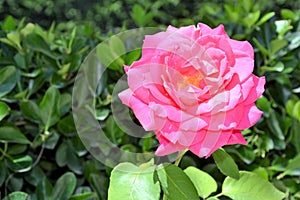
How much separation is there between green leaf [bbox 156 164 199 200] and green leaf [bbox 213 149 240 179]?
69 mm

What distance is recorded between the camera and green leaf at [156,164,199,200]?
837 mm

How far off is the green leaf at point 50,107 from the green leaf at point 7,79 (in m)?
0.08

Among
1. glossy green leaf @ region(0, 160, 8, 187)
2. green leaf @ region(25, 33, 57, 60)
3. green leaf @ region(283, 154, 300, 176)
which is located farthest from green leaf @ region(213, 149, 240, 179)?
green leaf @ region(25, 33, 57, 60)

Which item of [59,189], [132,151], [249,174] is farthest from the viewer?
[132,151]

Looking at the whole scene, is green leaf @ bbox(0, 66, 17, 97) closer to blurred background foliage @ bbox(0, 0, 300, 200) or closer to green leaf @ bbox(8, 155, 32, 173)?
blurred background foliage @ bbox(0, 0, 300, 200)

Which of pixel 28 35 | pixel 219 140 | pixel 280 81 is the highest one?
pixel 219 140

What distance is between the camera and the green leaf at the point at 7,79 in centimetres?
120

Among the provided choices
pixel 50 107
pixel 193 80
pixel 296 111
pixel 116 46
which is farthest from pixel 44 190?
pixel 296 111

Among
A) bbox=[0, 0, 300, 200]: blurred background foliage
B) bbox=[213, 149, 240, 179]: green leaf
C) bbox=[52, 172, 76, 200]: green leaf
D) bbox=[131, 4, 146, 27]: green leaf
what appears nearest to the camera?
bbox=[213, 149, 240, 179]: green leaf

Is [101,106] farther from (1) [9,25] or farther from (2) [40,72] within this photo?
(1) [9,25]

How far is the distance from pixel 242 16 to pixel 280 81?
32 centimetres

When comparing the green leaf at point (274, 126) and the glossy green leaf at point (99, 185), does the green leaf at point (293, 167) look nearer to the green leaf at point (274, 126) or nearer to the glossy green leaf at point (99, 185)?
the green leaf at point (274, 126)

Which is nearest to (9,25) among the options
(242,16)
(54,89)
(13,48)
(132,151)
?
(13,48)

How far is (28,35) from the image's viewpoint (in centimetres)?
137
